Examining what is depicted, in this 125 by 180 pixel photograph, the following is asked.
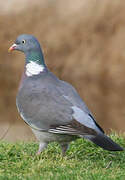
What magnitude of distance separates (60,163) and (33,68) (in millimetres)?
1259

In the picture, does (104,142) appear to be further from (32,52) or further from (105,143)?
(32,52)

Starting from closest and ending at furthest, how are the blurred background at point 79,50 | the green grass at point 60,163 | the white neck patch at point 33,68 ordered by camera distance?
1. the green grass at point 60,163
2. the white neck patch at point 33,68
3. the blurred background at point 79,50

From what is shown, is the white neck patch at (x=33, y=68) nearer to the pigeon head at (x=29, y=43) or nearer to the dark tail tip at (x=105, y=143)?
the pigeon head at (x=29, y=43)

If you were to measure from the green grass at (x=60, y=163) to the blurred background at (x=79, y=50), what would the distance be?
473 cm

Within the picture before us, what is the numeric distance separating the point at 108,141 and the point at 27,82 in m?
1.14

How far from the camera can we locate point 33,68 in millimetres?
7398

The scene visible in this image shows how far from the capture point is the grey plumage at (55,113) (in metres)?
6.70

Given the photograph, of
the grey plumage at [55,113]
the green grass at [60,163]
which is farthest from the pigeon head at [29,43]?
the green grass at [60,163]

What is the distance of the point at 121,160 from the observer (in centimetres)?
720

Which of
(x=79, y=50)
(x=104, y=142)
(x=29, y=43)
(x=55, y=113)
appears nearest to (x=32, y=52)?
(x=29, y=43)

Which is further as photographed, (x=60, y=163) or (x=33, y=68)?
(x=33, y=68)

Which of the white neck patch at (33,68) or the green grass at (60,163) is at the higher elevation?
the white neck patch at (33,68)

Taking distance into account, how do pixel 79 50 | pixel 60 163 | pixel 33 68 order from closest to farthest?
pixel 60 163
pixel 33 68
pixel 79 50

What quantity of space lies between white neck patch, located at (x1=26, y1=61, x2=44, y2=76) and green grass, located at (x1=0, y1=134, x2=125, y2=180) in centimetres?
84
